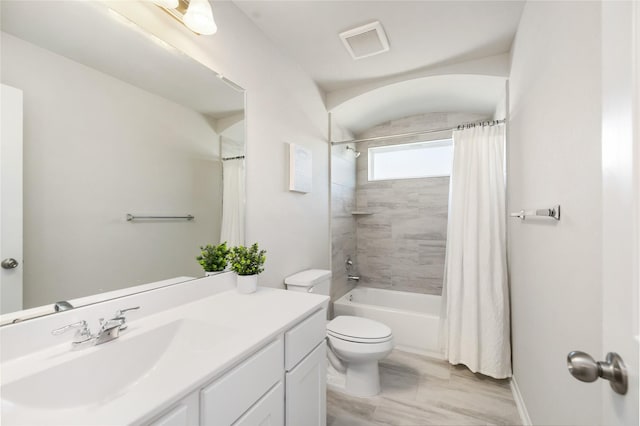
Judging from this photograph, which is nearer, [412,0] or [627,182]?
[627,182]

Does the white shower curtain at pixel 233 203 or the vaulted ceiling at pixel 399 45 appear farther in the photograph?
the vaulted ceiling at pixel 399 45

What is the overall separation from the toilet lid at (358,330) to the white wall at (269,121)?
0.53 meters

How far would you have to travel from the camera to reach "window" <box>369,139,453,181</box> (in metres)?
3.08

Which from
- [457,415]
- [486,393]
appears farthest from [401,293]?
[457,415]

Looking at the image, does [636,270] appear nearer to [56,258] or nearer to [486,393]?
[56,258]

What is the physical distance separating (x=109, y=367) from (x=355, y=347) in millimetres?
1386

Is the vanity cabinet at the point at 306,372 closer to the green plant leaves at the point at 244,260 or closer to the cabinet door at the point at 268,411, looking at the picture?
the cabinet door at the point at 268,411

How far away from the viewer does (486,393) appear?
1.88 m

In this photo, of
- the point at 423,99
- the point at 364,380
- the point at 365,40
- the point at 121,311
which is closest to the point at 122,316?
the point at 121,311

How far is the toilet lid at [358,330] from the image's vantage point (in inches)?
71.4

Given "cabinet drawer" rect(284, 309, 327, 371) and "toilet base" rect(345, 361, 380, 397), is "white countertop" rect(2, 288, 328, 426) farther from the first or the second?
"toilet base" rect(345, 361, 380, 397)

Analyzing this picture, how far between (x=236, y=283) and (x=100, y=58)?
1204 millimetres

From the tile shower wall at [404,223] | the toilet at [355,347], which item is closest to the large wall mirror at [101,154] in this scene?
the toilet at [355,347]

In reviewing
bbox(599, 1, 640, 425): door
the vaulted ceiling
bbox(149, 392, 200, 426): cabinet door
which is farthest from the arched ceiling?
bbox(149, 392, 200, 426): cabinet door
